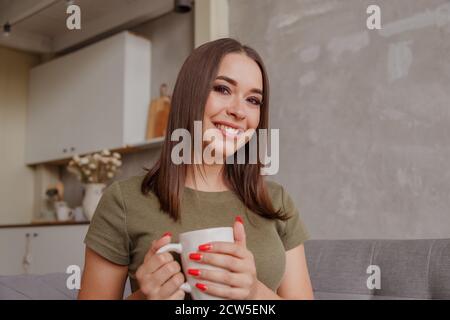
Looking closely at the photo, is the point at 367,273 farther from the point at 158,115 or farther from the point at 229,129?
the point at 158,115

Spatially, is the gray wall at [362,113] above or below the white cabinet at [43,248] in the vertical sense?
above

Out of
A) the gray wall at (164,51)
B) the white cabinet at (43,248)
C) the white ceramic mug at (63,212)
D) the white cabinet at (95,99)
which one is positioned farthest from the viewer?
the white ceramic mug at (63,212)

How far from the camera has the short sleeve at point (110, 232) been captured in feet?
2.85

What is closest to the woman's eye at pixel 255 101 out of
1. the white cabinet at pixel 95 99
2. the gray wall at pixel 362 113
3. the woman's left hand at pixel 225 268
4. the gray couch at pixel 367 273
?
the woman's left hand at pixel 225 268

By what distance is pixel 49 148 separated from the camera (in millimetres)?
4254

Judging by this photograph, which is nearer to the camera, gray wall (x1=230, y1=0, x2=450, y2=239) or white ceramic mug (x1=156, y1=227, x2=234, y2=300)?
white ceramic mug (x1=156, y1=227, x2=234, y2=300)

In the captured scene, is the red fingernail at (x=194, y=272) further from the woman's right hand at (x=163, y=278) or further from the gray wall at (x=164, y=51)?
the gray wall at (x=164, y=51)

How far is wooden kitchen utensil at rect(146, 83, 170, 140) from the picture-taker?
11.5 ft

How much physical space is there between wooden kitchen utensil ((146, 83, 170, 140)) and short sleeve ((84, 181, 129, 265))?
257 cm

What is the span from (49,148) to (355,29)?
2.80m

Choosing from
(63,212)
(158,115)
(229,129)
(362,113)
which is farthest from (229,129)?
(63,212)

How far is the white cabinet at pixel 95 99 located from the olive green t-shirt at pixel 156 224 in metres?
2.66

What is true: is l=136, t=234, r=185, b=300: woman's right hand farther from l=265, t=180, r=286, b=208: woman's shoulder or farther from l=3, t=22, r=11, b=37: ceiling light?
l=3, t=22, r=11, b=37: ceiling light

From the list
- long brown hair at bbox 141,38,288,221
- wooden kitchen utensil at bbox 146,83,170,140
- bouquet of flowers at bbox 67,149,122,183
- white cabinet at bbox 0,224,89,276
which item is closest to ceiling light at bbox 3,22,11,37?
bouquet of flowers at bbox 67,149,122,183
